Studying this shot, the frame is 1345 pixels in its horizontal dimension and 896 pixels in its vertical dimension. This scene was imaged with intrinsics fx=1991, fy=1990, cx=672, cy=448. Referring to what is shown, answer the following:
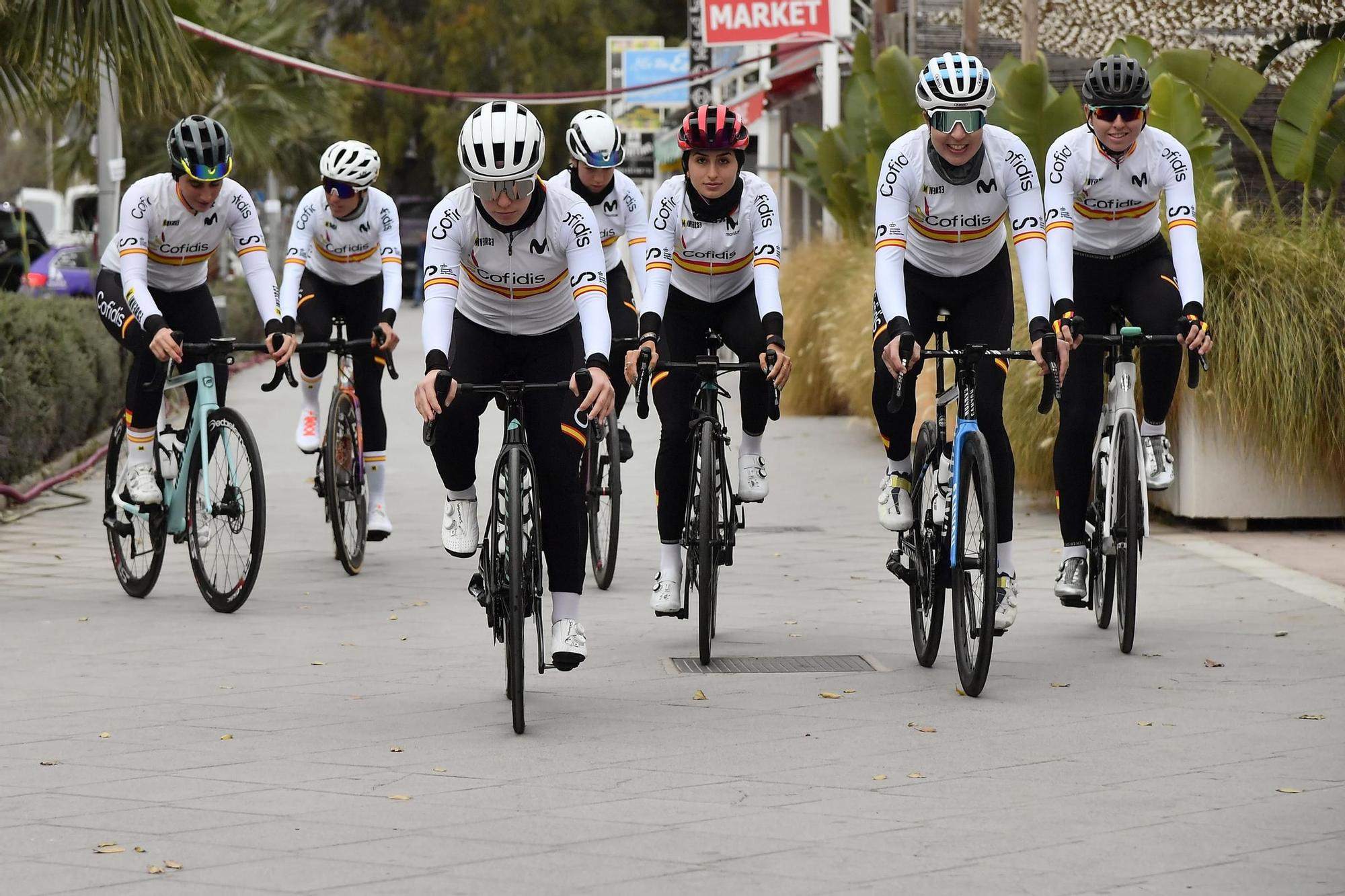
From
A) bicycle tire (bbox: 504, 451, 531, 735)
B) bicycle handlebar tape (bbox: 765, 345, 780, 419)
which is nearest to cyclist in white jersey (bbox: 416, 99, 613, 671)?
bicycle tire (bbox: 504, 451, 531, 735)

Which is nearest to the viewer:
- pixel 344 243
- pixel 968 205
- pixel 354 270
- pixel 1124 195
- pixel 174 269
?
pixel 968 205

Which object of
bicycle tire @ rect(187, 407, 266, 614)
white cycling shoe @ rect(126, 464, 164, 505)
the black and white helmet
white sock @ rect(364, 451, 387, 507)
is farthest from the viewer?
white sock @ rect(364, 451, 387, 507)

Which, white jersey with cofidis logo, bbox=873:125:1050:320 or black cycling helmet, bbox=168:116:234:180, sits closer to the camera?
white jersey with cofidis logo, bbox=873:125:1050:320

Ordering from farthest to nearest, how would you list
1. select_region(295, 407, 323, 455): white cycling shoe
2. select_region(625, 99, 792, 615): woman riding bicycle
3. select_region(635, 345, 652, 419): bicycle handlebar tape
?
select_region(295, 407, 323, 455): white cycling shoe
select_region(625, 99, 792, 615): woman riding bicycle
select_region(635, 345, 652, 419): bicycle handlebar tape

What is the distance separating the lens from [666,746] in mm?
6199

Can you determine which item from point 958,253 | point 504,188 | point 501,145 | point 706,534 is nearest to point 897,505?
point 706,534

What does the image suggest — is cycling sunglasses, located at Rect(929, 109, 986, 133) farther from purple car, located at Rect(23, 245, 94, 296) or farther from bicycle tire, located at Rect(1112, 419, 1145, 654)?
purple car, located at Rect(23, 245, 94, 296)

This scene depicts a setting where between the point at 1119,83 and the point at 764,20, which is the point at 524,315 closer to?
the point at 1119,83

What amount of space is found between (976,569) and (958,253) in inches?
52.1

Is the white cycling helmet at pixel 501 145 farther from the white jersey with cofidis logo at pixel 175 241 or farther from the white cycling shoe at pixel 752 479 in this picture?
the white jersey with cofidis logo at pixel 175 241

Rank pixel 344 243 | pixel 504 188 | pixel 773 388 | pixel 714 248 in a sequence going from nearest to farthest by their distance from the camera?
pixel 504 188
pixel 714 248
pixel 773 388
pixel 344 243

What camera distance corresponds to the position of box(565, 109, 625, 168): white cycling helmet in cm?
929

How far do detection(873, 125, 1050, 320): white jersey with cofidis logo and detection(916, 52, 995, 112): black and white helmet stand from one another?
0.64ft

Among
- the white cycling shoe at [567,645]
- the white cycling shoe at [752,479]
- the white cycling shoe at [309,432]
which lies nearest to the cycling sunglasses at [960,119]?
the white cycling shoe at [752,479]
